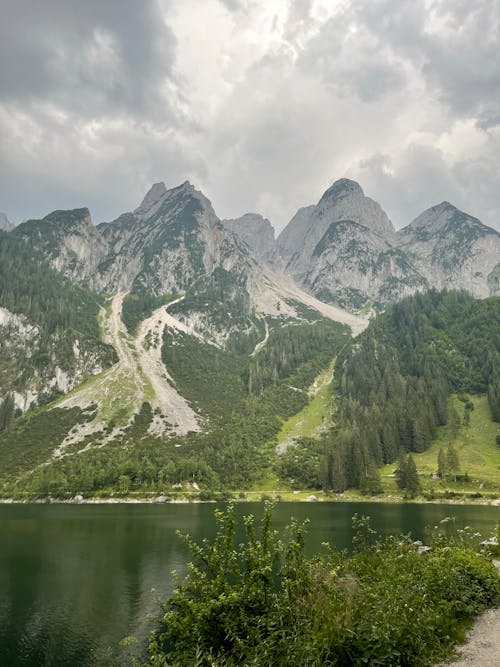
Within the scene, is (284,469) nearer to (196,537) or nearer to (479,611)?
(196,537)

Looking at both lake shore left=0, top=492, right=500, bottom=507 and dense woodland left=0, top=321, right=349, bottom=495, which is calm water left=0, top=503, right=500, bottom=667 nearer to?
lake shore left=0, top=492, right=500, bottom=507

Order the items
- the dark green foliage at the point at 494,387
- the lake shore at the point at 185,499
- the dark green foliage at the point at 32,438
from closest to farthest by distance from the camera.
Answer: the lake shore at the point at 185,499 → the dark green foliage at the point at 32,438 → the dark green foliage at the point at 494,387

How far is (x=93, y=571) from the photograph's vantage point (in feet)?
158

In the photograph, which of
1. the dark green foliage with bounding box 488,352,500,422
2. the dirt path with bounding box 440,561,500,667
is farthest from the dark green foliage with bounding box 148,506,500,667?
the dark green foliage with bounding box 488,352,500,422

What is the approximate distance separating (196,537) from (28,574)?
24671 millimetres

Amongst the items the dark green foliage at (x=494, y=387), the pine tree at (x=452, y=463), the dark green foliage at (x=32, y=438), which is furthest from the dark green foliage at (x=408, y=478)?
the dark green foliage at (x=32, y=438)

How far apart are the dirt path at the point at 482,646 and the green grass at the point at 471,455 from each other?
374ft

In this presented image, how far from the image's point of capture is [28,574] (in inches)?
1823

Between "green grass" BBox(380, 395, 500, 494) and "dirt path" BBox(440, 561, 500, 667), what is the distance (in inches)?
4490

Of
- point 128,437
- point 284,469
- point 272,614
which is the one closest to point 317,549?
point 272,614

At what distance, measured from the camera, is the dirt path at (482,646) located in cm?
1586

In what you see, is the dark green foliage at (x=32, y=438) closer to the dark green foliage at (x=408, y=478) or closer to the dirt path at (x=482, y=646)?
the dark green foliage at (x=408, y=478)

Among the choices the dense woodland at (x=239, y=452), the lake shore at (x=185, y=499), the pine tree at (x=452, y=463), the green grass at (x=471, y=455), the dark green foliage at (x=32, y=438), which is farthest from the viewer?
the dark green foliage at (x=32, y=438)

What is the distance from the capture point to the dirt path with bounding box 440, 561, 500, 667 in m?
15.9
